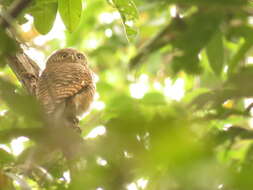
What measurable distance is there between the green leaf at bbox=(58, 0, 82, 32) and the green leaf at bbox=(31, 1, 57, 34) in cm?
6

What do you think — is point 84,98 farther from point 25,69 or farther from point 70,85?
point 25,69

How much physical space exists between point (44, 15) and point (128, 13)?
46 centimetres

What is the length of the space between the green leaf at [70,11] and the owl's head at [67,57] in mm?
3143

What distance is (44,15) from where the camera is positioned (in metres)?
2.38

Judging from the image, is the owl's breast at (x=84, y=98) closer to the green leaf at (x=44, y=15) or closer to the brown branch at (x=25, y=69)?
the brown branch at (x=25, y=69)

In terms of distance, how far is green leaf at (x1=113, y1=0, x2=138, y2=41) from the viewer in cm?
212

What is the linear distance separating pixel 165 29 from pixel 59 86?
3.09 metres

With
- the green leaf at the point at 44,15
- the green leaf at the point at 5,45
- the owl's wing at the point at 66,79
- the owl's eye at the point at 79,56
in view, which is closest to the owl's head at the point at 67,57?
the owl's eye at the point at 79,56

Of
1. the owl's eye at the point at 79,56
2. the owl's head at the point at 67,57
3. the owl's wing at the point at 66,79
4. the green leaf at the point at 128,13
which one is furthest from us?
the owl's eye at the point at 79,56

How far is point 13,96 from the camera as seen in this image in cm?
117

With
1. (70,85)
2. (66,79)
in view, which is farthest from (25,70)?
(66,79)

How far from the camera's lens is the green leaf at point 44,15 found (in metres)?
2.24

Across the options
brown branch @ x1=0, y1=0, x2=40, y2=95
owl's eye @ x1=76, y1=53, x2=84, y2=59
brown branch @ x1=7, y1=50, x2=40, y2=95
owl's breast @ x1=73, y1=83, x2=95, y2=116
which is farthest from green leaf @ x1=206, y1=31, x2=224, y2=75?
owl's eye @ x1=76, y1=53, x2=84, y2=59

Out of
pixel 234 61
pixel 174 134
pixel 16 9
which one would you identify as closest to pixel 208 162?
pixel 174 134
